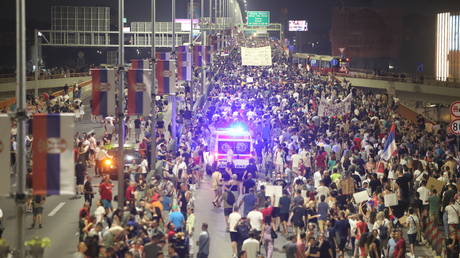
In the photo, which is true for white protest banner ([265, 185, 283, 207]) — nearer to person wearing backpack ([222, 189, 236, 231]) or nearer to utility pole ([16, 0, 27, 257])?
person wearing backpack ([222, 189, 236, 231])

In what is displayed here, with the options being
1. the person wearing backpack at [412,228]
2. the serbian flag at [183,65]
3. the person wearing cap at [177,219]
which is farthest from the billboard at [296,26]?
the person wearing cap at [177,219]

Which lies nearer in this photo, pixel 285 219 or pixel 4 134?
pixel 4 134

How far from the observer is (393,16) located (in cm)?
11062

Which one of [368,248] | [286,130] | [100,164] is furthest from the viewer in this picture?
[286,130]

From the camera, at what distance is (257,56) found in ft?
211

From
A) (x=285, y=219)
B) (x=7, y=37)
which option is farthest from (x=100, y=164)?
(x=7, y=37)

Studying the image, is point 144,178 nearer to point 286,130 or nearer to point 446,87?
point 286,130

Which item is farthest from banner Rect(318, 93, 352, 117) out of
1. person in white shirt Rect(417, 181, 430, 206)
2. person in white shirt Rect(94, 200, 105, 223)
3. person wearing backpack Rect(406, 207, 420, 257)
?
person in white shirt Rect(94, 200, 105, 223)

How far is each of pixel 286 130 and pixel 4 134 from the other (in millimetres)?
23246

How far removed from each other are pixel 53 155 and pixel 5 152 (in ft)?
2.46

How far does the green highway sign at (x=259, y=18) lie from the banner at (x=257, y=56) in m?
115

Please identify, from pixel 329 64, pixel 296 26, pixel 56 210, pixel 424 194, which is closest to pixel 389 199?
pixel 424 194

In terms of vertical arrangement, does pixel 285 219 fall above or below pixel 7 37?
below

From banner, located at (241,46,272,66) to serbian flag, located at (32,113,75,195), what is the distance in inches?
1958
